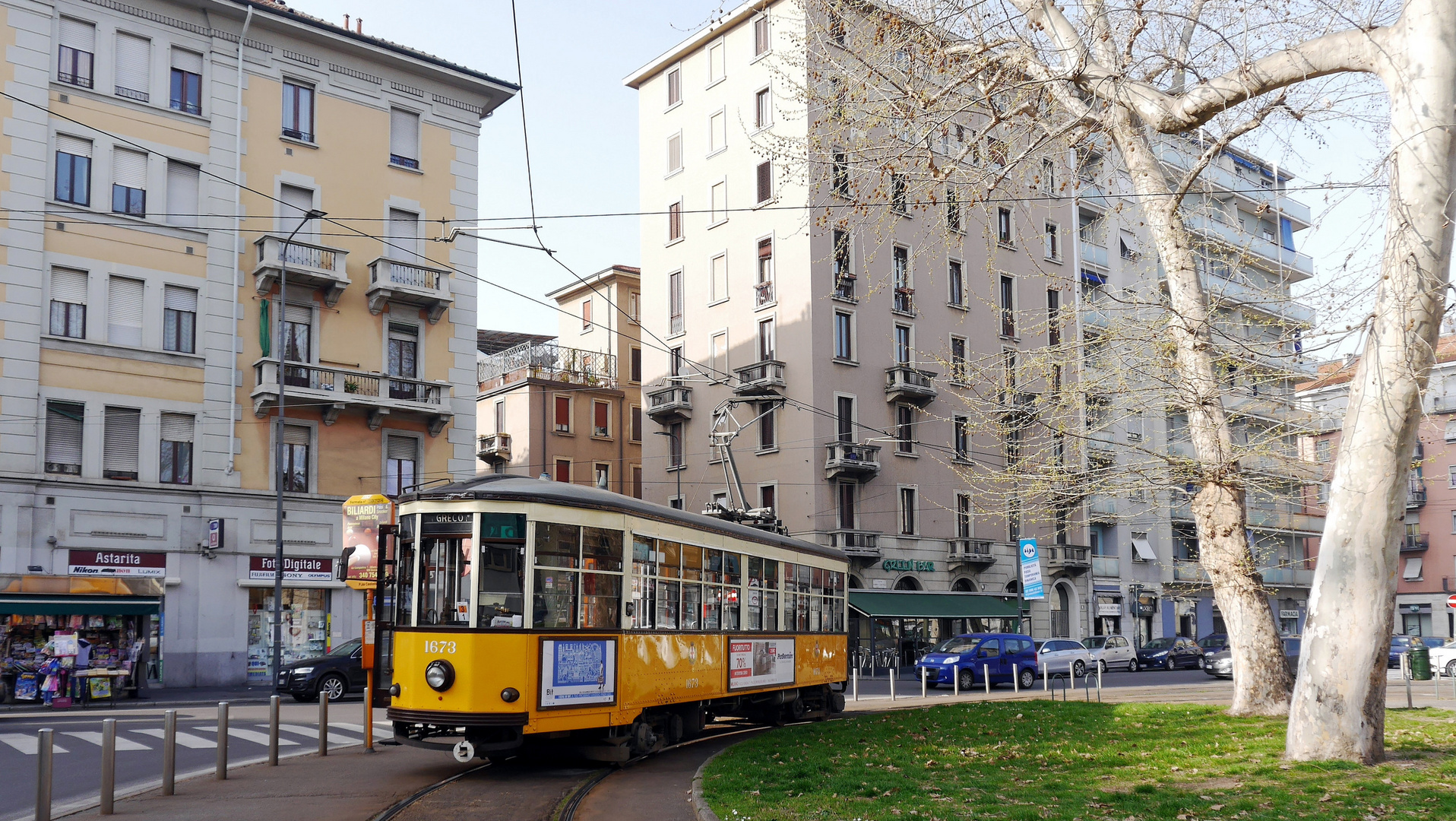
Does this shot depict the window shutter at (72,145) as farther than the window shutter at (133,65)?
No

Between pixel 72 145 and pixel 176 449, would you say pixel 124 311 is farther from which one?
pixel 72 145

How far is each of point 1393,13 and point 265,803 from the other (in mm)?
12928

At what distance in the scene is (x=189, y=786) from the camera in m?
12.3

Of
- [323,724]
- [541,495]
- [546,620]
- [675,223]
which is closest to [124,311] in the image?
[323,724]

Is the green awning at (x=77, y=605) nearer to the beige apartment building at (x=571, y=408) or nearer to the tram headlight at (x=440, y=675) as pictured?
the tram headlight at (x=440, y=675)

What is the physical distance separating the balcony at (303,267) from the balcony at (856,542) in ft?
Answer: 59.1

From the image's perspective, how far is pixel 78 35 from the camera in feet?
95.0

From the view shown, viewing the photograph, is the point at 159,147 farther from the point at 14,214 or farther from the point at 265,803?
the point at 265,803

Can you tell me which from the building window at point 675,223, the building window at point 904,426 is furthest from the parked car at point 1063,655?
the building window at point 675,223

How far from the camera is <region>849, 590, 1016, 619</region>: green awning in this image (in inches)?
1623

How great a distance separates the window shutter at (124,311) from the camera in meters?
29.0

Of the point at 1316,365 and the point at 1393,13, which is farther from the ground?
the point at 1393,13

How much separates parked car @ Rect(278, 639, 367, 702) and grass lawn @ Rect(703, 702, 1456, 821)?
41.2 ft

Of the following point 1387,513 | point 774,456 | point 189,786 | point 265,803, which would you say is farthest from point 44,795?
point 774,456
